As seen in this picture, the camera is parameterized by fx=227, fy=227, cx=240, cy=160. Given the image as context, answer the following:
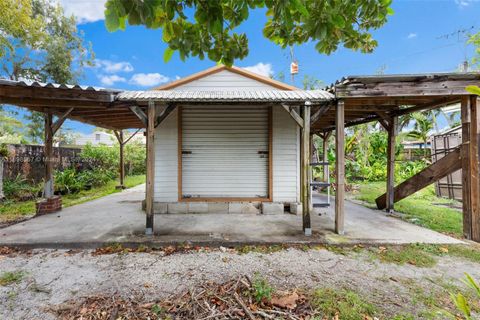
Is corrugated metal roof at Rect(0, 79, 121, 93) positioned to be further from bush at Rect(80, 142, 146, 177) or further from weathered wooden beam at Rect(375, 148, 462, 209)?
bush at Rect(80, 142, 146, 177)

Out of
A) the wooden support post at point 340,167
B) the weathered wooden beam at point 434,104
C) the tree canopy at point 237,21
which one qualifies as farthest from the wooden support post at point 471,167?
the tree canopy at point 237,21

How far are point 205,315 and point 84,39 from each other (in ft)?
48.5

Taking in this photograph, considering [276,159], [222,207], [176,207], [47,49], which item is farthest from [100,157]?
[276,159]

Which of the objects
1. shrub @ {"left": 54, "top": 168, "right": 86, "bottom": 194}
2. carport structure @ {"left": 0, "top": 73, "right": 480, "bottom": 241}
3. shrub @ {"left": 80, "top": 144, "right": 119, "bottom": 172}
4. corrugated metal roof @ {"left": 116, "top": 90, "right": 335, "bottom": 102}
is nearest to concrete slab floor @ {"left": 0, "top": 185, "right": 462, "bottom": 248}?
carport structure @ {"left": 0, "top": 73, "right": 480, "bottom": 241}

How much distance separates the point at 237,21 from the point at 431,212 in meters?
6.74

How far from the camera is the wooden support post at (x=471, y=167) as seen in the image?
3.86m

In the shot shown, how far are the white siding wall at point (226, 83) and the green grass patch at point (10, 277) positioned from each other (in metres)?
4.67

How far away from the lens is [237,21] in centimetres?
204

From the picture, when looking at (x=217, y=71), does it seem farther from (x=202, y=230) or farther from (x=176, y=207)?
(x=202, y=230)

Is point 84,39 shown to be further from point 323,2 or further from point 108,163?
point 323,2

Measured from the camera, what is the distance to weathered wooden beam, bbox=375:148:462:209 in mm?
4190

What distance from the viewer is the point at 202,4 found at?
5.78 ft

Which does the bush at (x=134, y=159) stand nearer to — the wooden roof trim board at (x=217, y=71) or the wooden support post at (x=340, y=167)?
the wooden roof trim board at (x=217, y=71)

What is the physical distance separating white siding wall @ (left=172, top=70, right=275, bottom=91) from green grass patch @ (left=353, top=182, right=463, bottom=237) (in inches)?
183
